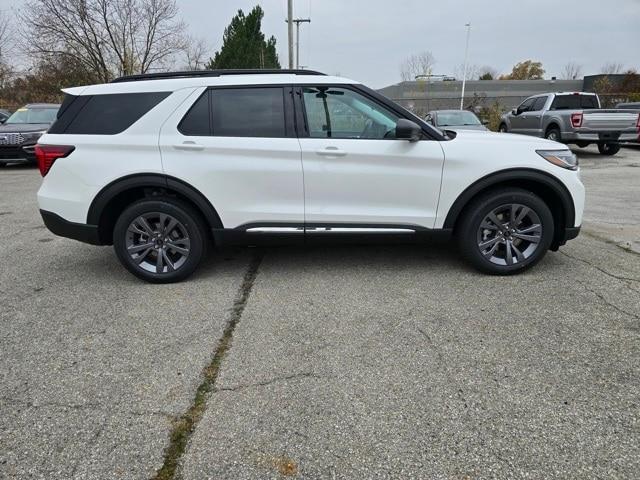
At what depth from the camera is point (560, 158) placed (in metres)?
4.23

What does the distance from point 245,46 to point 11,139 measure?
67.2 feet

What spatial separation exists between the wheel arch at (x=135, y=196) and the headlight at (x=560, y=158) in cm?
299

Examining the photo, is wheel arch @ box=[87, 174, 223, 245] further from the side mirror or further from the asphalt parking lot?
the side mirror

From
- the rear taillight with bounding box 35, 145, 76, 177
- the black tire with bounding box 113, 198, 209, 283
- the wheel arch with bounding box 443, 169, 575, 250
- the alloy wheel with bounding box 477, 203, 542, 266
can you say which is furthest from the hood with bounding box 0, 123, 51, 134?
the alloy wheel with bounding box 477, 203, 542, 266

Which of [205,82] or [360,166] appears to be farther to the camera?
[205,82]

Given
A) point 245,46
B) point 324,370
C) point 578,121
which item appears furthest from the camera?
point 245,46

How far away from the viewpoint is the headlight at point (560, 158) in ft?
13.8

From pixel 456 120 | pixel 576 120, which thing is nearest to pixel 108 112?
pixel 456 120

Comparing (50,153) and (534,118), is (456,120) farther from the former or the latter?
(50,153)

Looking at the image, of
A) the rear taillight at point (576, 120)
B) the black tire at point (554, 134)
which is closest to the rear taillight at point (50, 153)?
the rear taillight at point (576, 120)

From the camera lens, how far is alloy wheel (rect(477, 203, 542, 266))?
425 cm

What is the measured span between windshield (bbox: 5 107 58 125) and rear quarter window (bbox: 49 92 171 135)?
1089 cm

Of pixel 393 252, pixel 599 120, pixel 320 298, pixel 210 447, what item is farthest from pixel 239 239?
pixel 599 120

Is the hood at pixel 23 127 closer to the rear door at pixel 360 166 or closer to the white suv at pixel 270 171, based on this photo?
the white suv at pixel 270 171
